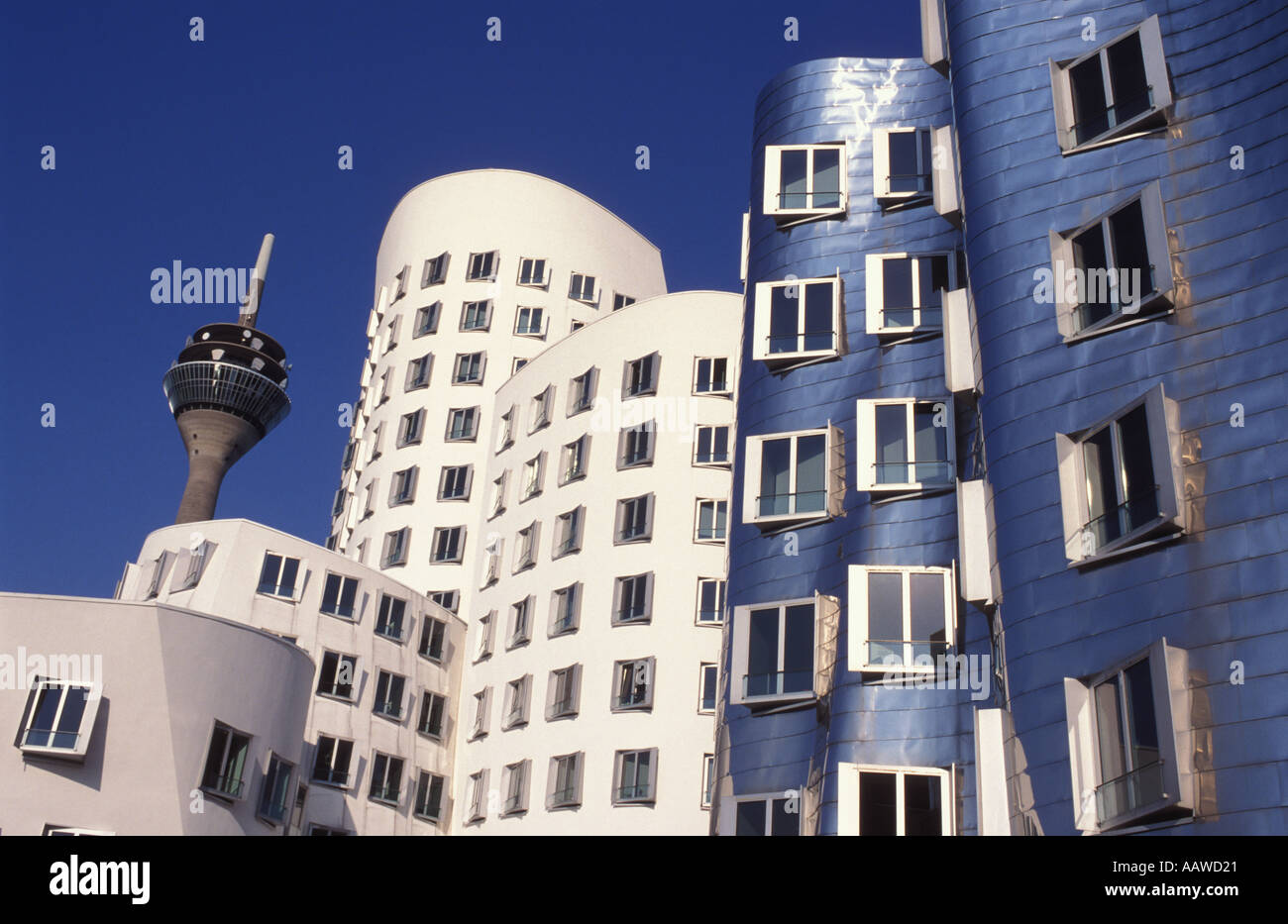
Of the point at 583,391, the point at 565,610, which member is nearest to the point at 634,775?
the point at 565,610

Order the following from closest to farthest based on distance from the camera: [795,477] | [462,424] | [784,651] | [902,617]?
[902,617], [784,651], [795,477], [462,424]

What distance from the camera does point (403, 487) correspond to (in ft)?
185

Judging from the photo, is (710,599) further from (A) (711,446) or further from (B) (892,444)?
(B) (892,444)

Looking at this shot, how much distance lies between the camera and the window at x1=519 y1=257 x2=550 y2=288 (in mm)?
62031

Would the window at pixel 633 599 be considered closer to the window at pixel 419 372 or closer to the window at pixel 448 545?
the window at pixel 448 545

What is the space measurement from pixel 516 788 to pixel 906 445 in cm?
2282

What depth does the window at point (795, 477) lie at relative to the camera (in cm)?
2436

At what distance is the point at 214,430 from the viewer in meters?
92.3

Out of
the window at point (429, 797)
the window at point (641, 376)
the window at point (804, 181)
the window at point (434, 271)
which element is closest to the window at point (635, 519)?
the window at point (641, 376)

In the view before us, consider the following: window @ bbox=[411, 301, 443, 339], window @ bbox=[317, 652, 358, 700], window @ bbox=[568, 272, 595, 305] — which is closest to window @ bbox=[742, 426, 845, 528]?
window @ bbox=[317, 652, 358, 700]

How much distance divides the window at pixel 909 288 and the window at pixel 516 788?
21933mm

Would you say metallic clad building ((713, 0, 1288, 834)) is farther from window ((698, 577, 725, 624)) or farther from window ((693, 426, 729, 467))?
window ((693, 426, 729, 467))

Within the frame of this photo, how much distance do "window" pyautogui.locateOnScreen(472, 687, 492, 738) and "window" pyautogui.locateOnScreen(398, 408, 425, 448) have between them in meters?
14.8
